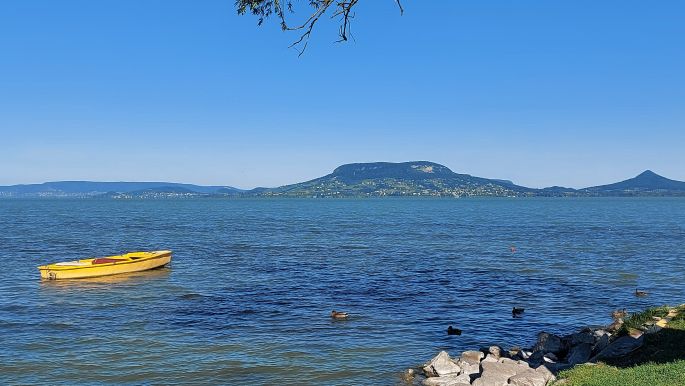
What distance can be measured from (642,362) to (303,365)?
50.7 ft

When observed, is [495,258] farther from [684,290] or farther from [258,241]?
[258,241]

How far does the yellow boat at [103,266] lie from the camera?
2114 inches

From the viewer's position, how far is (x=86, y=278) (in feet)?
182

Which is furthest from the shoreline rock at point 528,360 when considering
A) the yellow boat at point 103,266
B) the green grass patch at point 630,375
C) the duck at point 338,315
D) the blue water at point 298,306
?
the yellow boat at point 103,266

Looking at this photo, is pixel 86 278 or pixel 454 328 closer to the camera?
pixel 454 328

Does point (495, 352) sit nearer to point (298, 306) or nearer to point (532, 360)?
point (532, 360)

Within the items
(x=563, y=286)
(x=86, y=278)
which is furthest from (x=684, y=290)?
(x=86, y=278)

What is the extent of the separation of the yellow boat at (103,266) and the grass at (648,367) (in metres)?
47.2

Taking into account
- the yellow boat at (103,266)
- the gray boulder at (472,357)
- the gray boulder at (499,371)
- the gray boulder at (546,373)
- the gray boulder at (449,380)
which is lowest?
the gray boulder at (449,380)

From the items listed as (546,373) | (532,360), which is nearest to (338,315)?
(532,360)

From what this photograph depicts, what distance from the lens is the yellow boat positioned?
2114 inches

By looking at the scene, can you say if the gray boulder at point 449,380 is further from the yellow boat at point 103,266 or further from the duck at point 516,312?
the yellow boat at point 103,266

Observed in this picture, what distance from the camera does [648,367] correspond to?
20328 millimetres

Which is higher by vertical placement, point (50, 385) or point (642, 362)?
point (642, 362)
